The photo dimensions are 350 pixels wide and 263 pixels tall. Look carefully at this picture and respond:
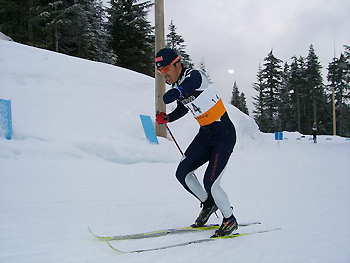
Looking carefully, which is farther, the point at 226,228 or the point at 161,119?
the point at 161,119

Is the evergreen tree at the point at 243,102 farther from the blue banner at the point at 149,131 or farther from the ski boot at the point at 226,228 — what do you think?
the ski boot at the point at 226,228

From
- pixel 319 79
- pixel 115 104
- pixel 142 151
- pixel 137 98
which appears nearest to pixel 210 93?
pixel 142 151

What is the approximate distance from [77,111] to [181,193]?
14.1ft

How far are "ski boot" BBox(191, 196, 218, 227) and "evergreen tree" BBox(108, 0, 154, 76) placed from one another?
69.6ft

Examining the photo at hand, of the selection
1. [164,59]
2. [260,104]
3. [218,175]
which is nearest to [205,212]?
[218,175]

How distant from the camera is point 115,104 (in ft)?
30.3

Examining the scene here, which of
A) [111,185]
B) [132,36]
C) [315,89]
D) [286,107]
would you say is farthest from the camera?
[286,107]

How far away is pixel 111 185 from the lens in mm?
4875

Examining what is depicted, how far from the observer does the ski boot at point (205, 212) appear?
130 inches

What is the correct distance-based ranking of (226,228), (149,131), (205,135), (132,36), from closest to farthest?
(226,228)
(205,135)
(149,131)
(132,36)

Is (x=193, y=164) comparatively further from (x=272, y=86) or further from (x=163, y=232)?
(x=272, y=86)

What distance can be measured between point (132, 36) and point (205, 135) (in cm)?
2221

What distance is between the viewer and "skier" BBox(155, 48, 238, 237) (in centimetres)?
301

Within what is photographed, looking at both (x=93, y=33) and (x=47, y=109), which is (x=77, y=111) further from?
(x=93, y=33)
